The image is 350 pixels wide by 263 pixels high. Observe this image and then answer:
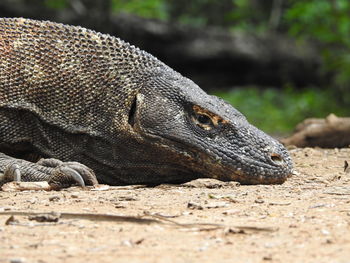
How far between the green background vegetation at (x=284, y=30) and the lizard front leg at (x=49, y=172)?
883 cm

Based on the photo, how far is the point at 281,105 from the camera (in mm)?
18312

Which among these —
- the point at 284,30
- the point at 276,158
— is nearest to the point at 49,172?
the point at 276,158

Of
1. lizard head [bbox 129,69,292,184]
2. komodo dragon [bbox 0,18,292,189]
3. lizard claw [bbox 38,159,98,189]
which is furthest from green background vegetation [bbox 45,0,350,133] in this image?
lizard claw [bbox 38,159,98,189]

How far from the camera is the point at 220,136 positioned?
5.29m

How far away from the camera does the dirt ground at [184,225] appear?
3170 millimetres

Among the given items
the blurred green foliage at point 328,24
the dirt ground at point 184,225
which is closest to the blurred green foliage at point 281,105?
the blurred green foliage at point 328,24

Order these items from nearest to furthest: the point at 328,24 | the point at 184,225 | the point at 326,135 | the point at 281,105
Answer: the point at 184,225 < the point at 326,135 < the point at 328,24 < the point at 281,105

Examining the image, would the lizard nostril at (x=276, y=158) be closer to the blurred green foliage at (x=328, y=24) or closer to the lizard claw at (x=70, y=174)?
the lizard claw at (x=70, y=174)

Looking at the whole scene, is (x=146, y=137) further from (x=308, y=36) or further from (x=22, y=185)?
(x=308, y=36)

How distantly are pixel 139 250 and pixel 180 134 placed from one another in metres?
2.09

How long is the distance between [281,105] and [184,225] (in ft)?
48.8

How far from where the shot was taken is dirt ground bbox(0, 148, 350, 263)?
3.17 meters

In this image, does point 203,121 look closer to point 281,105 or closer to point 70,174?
point 70,174

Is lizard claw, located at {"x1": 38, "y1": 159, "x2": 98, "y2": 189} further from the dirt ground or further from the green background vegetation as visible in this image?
the green background vegetation
